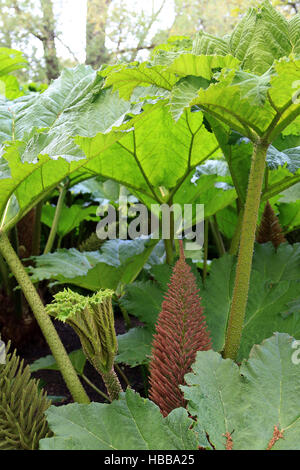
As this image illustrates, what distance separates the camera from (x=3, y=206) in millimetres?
882

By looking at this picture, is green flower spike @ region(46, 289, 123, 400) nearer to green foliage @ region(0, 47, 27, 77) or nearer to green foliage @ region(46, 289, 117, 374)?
green foliage @ region(46, 289, 117, 374)

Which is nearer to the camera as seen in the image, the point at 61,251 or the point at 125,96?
the point at 125,96

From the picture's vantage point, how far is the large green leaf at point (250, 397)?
20.9 inches

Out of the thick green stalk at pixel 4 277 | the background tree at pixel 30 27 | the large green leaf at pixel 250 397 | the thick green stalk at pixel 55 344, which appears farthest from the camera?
the background tree at pixel 30 27

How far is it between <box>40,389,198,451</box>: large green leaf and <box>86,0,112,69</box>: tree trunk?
10904mm

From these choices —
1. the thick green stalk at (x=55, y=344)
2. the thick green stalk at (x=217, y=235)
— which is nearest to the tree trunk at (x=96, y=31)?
the thick green stalk at (x=217, y=235)

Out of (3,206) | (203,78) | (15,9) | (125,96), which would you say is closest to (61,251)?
(3,206)

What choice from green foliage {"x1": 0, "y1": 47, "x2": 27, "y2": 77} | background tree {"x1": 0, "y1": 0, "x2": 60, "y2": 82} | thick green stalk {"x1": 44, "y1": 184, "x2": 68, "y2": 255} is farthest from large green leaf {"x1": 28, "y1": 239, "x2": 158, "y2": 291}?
background tree {"x1": 0, "y1": 0, "x2": 60, "y2": 82}

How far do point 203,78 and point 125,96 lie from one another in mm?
137

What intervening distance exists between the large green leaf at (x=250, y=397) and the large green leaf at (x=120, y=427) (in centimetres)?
3

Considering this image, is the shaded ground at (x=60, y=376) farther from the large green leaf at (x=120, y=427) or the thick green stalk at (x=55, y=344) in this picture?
the large green leaf at (x=120, y=427)

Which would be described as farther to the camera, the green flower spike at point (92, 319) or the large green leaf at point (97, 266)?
the large green leaf at point (97, 266)

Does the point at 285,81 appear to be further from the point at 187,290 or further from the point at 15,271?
the point at 15,271

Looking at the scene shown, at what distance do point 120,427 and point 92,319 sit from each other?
0.47 ft
